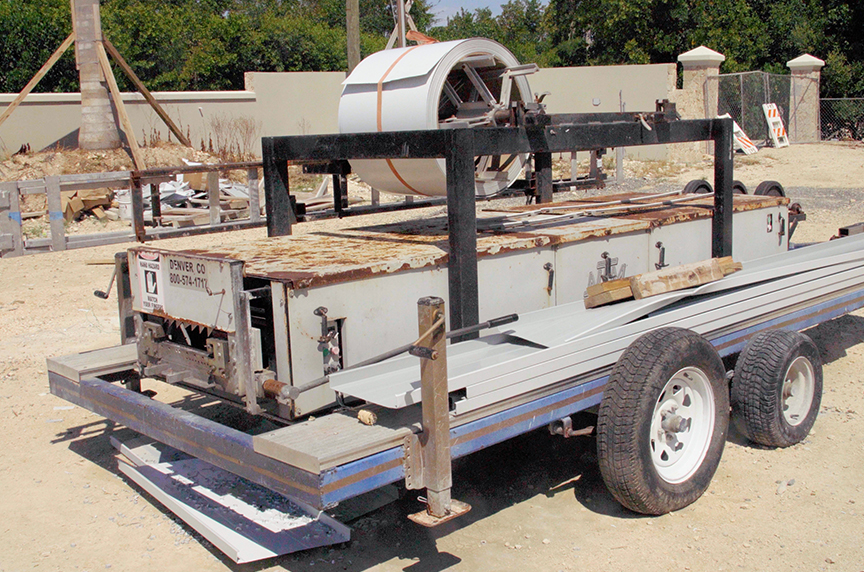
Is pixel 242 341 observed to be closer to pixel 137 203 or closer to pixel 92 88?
pixel 137 203

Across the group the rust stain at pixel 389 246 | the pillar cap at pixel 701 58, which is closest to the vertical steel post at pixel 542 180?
the rust stain at pixel 389 246

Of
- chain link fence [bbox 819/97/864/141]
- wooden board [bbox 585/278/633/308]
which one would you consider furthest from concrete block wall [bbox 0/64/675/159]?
wooden board [bbox 585/278/633/308]

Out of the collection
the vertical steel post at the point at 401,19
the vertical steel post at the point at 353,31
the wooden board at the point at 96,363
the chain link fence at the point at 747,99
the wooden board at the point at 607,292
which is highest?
the vertical steel post at the point at 353,31

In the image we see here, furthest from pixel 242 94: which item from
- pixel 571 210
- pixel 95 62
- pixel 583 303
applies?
pixel 583 303

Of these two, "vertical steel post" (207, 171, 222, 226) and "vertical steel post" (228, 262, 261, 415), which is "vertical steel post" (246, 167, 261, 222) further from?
"vertical steel post" (228, 262, 261, 415)

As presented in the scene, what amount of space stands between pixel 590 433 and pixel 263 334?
165cm

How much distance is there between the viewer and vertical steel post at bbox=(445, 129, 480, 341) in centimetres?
409

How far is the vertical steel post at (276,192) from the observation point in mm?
5113

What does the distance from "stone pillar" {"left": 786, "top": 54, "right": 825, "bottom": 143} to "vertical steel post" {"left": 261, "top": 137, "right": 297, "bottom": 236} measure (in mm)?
25608

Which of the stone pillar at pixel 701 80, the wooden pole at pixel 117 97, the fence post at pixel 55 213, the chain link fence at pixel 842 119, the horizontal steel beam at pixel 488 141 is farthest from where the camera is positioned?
the chain link fence at pixel 842 119

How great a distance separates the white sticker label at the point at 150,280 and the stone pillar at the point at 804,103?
87.7 feet

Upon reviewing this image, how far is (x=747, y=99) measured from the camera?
25.8 metres

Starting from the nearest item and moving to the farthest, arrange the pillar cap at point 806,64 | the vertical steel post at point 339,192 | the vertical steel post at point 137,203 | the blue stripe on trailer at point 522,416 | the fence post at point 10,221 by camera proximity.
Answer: the blue stripe on trailer at point 522,416 → the vertical steel post at point 339,192 → the vertical steel post at point 137,203 → the fence post at point 10,221 → the pillar cap at point 806,64

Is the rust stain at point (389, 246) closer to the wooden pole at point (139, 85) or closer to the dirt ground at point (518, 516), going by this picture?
the dirt ground at point (518, 516)
